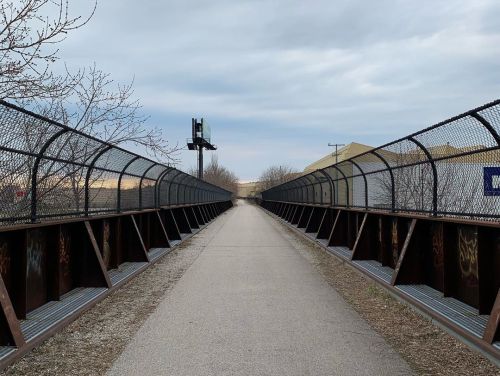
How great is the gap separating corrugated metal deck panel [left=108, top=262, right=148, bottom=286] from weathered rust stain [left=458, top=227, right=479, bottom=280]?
5.03 m

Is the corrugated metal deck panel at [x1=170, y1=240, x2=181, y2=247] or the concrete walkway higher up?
the corrugated metal deck panel at [x1=170, y1=240, x2=181, y2=247]

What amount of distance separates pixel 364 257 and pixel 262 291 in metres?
3.22

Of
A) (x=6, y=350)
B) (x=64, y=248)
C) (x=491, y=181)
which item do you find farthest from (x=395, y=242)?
(x=6, y=350)

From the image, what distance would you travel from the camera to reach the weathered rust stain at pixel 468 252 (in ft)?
18.8

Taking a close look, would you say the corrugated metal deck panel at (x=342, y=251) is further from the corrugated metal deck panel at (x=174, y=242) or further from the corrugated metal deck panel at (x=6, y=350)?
the corrugated metal deck panel at (x=6, y=350)

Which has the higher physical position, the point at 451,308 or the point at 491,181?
the point at 491,181

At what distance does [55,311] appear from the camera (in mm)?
5836

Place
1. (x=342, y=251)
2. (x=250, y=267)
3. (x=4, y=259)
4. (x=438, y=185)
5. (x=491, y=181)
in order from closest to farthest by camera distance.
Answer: (x=4, y=259) < (x=491, y=181) < (x=438, y=185) < (x=250, y=267) < (x=342, y=251)

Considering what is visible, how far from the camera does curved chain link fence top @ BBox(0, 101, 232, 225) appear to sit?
525 cm

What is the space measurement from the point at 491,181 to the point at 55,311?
5.25 m

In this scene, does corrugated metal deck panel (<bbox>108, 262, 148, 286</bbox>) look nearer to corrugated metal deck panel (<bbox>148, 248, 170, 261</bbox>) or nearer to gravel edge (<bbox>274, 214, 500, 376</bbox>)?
corrugated metal deck panel (<bbox>148, 248, 170, 261</bbox>)

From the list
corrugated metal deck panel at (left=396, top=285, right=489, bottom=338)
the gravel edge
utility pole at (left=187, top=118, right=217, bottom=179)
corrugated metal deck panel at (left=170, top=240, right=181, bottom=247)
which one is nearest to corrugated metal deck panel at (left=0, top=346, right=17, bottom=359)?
the gravel edge

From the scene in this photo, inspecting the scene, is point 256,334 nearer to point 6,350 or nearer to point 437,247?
point 6,350

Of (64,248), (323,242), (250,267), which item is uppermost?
(64,248)
